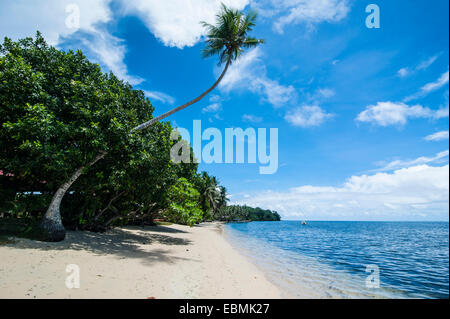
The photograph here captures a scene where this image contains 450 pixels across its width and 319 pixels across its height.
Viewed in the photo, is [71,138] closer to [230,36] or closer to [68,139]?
[68,139]

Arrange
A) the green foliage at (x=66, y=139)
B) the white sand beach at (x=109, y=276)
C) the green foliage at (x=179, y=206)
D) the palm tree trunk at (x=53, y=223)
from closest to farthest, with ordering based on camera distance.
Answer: the white sand beach at (x=109, y=276)
the green foliage at (x=66, y=139)
the palm tree trunk at (x=53, y=223)
the green foliage at (x=179, y=206)

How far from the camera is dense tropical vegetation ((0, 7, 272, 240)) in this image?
9969mm

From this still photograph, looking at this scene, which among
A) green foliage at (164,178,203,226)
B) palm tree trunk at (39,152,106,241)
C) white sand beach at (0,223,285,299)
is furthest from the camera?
green foliage at (164,178,203,226)

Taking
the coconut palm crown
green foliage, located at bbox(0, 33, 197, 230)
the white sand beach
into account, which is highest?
the coconut palm crown

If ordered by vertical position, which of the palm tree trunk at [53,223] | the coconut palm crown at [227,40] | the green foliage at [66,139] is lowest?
Answer: the palm tree trunk at [53,223]

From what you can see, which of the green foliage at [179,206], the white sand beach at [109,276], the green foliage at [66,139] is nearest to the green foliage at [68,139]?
the green foliage at [66,139]

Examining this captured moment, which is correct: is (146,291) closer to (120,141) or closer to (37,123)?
(120,141)

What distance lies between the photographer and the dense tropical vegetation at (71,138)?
997 centimetres

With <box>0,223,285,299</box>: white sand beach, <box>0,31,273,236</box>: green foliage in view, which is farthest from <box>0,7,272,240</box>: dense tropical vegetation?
<box>0,223,285,299</box>: white sand beach

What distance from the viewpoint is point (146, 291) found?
5.73m

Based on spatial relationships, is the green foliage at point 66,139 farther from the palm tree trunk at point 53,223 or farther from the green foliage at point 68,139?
the palm tree trunk at point 53,223

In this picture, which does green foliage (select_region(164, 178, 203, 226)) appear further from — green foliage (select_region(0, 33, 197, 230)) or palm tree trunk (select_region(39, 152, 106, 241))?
palm tree trunk (select_region(39, 152, 106, 241))

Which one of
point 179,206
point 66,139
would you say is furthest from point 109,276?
point 179,206

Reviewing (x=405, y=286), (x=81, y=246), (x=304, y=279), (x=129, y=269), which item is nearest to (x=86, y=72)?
(x=81, y=246)
